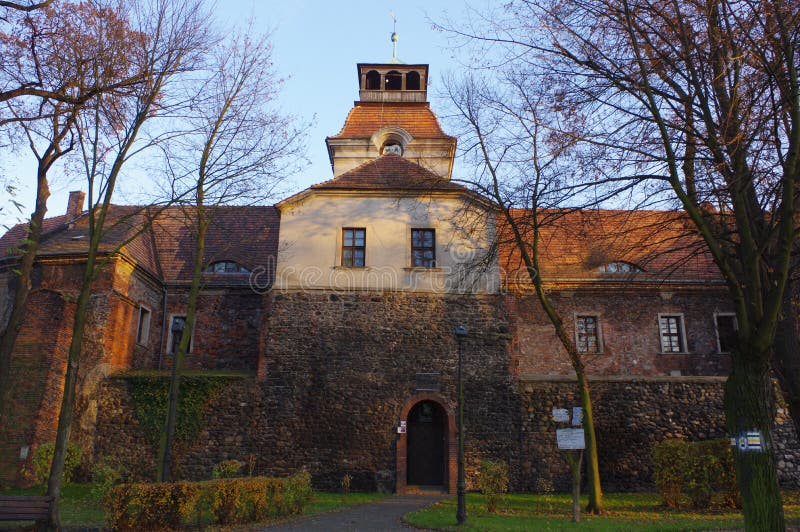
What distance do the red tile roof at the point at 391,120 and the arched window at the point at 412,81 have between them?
145cm

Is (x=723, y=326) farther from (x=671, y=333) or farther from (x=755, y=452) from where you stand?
(x=755, y=452)

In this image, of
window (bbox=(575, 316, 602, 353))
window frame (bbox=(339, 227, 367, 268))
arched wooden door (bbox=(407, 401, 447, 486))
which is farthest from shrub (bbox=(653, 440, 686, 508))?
window frame (bbox=(339, 227, 367, 268))

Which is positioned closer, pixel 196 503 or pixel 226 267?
pixel 196 503

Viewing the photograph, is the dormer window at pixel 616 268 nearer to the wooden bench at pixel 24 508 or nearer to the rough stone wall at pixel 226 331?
the rough stone wall at pixel 226 331

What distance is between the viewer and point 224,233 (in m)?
25.9

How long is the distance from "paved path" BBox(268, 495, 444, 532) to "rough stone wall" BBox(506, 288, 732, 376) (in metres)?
7.42

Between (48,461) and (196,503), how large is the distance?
9.07 metres

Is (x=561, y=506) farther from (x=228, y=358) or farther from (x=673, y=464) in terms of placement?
(x=228, y=358)

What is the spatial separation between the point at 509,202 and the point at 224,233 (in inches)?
641

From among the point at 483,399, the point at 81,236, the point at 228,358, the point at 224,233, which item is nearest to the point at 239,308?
the point at 228,358

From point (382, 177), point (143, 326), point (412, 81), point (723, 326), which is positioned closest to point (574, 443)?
point (382, 177)

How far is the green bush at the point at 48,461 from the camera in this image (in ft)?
59.1

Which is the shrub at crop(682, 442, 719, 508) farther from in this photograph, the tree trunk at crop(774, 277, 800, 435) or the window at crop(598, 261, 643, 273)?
the window at crop(598, 261, 643, 273)

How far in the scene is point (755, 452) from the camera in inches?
320
